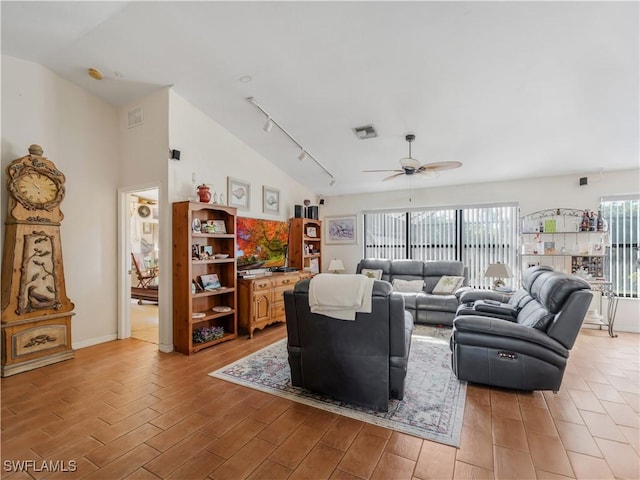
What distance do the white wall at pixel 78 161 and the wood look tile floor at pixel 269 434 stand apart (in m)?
1.10

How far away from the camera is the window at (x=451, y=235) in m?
5.40

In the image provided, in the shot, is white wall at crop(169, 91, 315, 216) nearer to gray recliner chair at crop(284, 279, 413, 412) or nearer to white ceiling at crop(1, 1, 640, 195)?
white ceiling at crop(1, 1, 640, 195)

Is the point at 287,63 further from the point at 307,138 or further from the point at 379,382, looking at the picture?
the point at 379,382

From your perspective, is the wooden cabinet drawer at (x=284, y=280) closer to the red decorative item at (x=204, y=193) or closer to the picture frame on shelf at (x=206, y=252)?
the picture frame on shelf at (x=206, y=252)

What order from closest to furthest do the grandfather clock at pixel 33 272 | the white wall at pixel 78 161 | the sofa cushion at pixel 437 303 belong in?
the grandfather clock at pixel 33 272 < the white wall at pixel 78 161 < the sofa cushion at pixel 437 303

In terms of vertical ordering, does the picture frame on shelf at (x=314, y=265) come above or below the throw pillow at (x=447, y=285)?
above

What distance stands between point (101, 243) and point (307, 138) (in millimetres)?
3200

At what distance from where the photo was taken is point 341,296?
2229mm

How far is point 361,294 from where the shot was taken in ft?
7.22

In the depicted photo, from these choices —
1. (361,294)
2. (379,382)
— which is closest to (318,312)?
(361,294)

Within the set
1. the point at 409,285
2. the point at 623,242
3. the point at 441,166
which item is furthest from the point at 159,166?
the point at 623,242

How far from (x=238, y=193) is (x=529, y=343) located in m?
4.11

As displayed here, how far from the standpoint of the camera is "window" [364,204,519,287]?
540cm

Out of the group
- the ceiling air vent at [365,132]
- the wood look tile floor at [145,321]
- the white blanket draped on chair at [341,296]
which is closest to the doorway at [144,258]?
the wood look tile floor at [145,321]
